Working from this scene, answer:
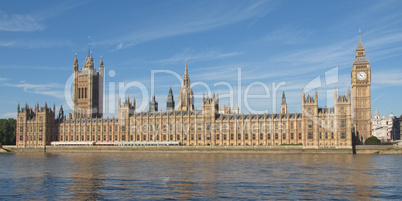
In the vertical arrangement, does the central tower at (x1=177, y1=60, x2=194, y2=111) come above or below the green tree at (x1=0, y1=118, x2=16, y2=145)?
above

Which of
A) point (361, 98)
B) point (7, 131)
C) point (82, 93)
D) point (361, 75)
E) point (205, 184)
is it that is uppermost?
point (361, 75)

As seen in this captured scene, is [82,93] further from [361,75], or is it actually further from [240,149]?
[361,75]

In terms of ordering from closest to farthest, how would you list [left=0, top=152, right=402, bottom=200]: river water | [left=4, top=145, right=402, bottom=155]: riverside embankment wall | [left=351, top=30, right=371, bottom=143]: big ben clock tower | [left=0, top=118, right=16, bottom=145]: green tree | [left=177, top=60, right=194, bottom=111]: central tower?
[left=0, top=152, right=402, bottom=200]: river water, [left=4, top=145, right=402, bottom=155]: riverside embankment wall, [left=351, top=30, right=371, bottom=143]: big ben clock tower, [left=0, top=118, right=16, bottom=145]: green tree, [left=177, top=60, right=194, bottom=111]: central tower

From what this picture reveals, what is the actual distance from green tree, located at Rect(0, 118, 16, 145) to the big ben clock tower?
120772 mm

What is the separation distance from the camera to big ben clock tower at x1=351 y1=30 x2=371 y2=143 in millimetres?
134875

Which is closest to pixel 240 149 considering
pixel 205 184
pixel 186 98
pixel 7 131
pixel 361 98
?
pixel 361 98

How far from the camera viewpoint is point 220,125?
5197 inches

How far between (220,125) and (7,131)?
8020cm

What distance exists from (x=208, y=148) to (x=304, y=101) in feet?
100

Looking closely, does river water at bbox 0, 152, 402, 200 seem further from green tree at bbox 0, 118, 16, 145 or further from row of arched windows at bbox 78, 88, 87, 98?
row of arched windows at bbox 78, 88, 87, 98

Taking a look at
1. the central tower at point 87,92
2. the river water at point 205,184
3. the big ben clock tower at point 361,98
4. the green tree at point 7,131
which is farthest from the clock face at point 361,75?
the green tree at point 7,131

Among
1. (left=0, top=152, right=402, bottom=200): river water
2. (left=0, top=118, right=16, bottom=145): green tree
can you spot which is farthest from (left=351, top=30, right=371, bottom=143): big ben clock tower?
(left=0, top=118, right=16, bottom=145): green tree

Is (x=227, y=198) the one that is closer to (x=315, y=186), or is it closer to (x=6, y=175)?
(x=315, y=186)

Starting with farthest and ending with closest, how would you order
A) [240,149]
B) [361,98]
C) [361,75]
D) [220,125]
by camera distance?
1. [361,75]
2. [361,98]
3. [220,125]
4. [240,149]
